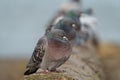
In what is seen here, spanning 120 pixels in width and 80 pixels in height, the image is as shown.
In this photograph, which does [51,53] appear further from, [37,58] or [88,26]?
[88,26]

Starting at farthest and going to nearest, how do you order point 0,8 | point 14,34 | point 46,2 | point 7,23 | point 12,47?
point 46,2 → point 0,8 → point 7,23 → point 14,34 → point 12,47

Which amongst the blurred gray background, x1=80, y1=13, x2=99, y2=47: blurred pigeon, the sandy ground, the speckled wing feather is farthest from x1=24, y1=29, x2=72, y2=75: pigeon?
the blurred gray background

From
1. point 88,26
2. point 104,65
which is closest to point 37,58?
point 88,26

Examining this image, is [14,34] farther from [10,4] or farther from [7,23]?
[10,4]

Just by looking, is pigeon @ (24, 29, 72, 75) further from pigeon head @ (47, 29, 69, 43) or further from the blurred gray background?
the blurred gray background

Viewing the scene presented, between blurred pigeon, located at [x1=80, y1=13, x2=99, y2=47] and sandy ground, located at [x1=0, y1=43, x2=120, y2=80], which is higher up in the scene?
blurred pigeon, located at [x1=80, y1=13, x2=99, y2=47]

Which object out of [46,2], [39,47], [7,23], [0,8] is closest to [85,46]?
[39,47]

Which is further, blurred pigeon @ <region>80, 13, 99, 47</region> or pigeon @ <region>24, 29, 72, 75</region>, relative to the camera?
blurred pigeon @ <region>80, 13, 99, 47</region>
